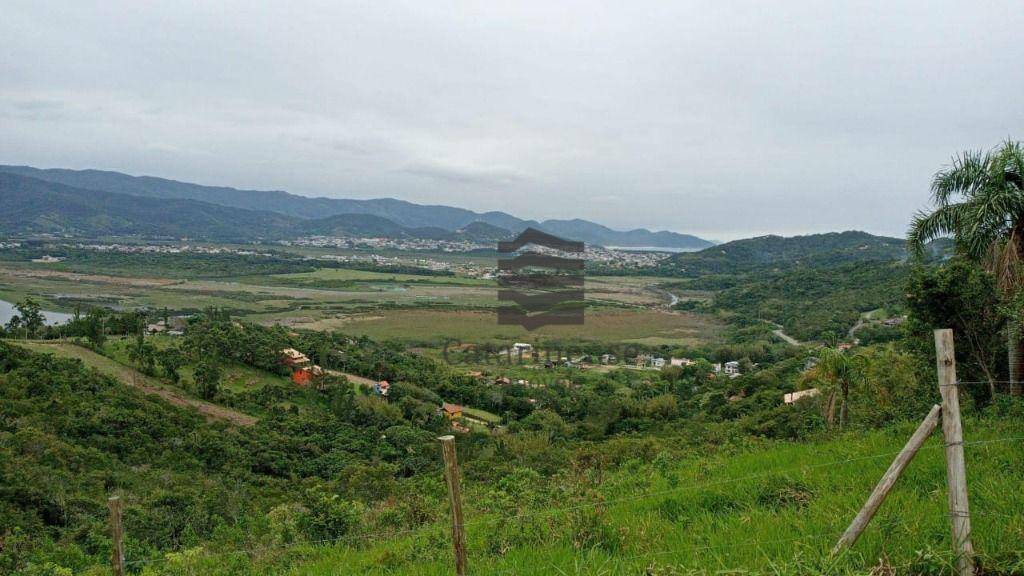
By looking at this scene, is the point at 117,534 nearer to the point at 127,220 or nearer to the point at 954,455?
the point at 954,455

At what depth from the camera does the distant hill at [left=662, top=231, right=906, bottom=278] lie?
289 feet

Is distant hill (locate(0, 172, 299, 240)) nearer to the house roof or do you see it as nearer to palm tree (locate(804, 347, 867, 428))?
the house roof

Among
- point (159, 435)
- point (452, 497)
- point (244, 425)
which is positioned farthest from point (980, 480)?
point (244, 425)

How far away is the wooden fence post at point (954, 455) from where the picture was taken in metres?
2.41

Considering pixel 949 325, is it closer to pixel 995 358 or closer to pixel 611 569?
pixel 995 358

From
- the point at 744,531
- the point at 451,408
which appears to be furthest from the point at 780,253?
the point at 744,531

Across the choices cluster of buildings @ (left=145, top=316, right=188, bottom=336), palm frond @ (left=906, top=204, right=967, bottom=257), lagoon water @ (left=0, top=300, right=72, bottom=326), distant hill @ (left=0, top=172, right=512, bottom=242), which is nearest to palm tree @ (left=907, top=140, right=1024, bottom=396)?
palm frond @ (left=906, top=204, right=967, bottom=257)

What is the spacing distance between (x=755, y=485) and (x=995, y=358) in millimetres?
4240

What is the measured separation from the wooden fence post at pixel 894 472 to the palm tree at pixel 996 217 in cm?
476

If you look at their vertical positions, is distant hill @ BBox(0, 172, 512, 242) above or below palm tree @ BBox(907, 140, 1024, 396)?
above

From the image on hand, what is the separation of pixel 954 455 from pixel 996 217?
5.60 metres

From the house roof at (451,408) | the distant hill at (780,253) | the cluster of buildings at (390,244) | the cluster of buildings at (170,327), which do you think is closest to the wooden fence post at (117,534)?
the house roof at (451,408)
